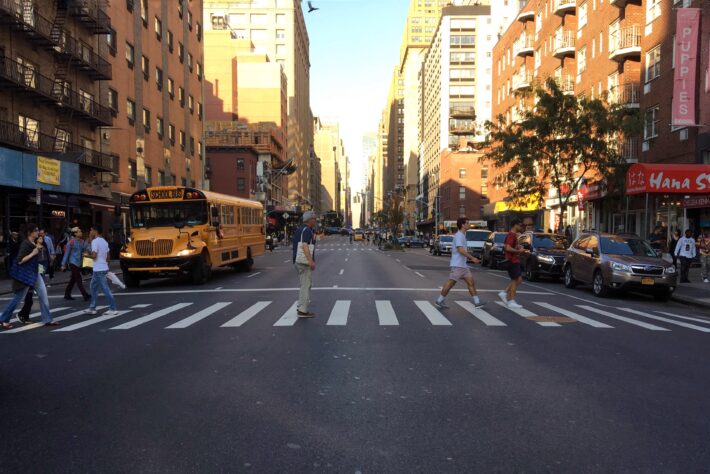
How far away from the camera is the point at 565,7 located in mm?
37000

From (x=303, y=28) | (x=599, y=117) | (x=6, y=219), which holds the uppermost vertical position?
(x=303, y=28)

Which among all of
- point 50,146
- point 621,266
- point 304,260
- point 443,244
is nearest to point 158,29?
point 50,146

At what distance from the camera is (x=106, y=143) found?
103ft

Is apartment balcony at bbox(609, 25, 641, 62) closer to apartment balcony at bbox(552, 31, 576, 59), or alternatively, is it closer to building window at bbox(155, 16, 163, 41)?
apartment balcony at bbox(552, 31, 576, 59)

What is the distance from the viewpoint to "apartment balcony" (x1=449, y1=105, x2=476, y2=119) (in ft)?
288

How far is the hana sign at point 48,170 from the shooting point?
21328mm

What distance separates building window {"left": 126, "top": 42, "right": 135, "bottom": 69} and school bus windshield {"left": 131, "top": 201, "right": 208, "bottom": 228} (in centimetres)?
2204

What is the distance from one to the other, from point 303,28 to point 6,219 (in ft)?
400

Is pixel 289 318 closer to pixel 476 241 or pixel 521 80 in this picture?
pixel 476 241

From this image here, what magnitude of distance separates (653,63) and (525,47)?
19951 millimetres

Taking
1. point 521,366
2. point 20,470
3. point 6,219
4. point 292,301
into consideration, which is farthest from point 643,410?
point 6,219

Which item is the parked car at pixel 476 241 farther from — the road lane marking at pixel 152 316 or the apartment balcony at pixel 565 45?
the road lane marking at pixel 152 316

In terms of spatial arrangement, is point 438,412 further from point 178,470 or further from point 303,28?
point 303,28

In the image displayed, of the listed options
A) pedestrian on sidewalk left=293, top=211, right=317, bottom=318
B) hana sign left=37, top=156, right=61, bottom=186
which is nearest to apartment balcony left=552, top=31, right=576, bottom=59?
hana sign left=37, top=156, right=61, bottom=186
